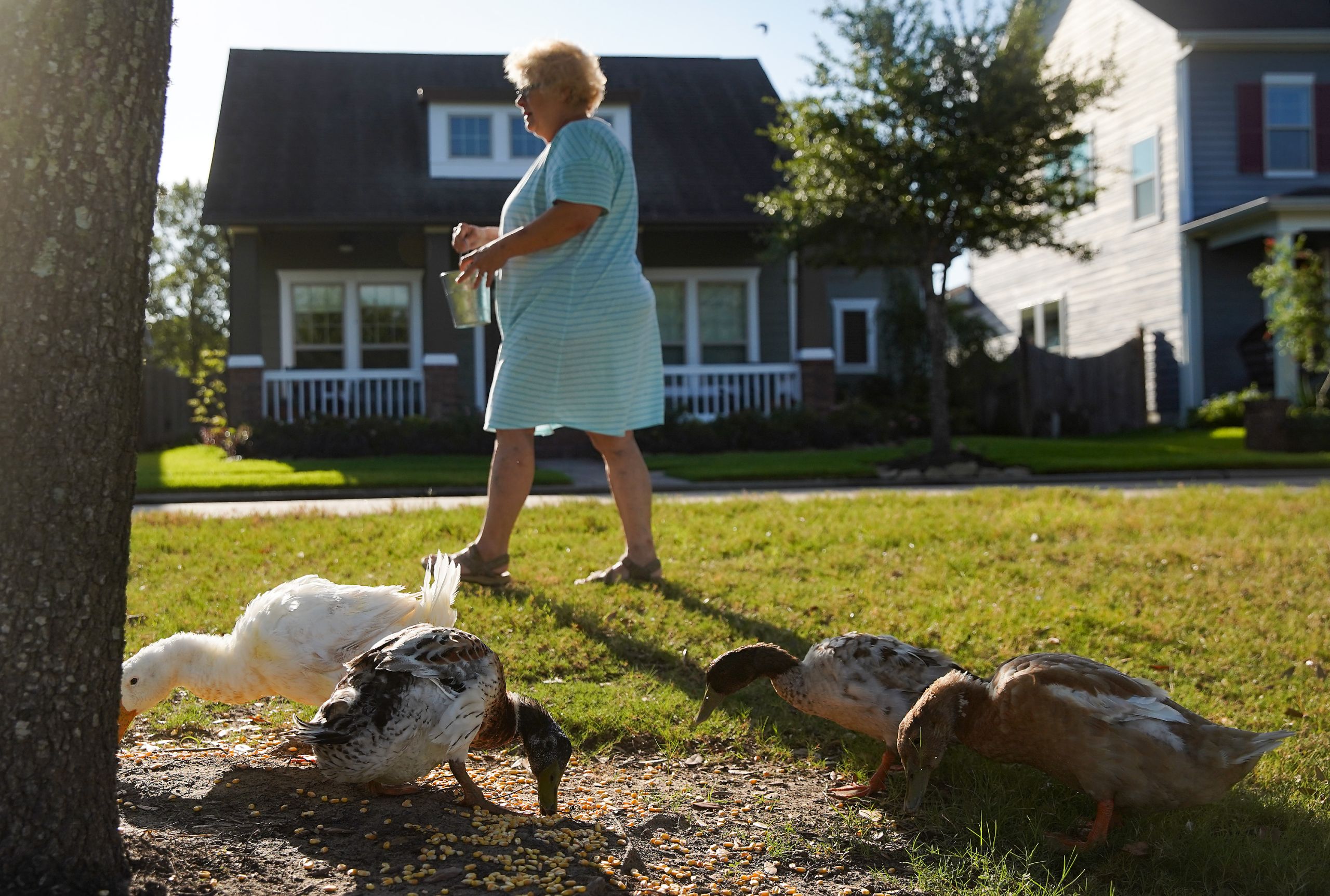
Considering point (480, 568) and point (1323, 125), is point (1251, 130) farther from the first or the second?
point (480, 568)

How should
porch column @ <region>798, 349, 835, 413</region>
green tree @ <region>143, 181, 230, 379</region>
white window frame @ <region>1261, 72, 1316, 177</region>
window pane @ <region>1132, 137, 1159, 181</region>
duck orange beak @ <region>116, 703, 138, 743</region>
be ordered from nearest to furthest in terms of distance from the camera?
1. duck orange beak @ <region>116, 703, 138, 743</region>
2. porch column @ <region>798, 349, 835, 413</region>
3. white window frame @ <region>1261, 72, 1316, 177</region>
4. window pane @ <region>1132, 137, 1159, 181</region>
5. green tree @ <region>143, 181, 230, 379</region>

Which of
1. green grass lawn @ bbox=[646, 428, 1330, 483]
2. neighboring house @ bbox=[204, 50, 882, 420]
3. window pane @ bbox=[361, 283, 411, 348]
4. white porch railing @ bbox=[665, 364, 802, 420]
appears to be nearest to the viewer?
green grass lawn @ bbox=[646, 428, 1330, 483]

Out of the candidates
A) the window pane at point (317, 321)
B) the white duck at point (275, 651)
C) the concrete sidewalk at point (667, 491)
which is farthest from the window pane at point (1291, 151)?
the white duck at point (275, 651)

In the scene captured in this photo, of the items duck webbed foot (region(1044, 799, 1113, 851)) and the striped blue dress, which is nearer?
duck webbed foot (region(1044, 799, 1113, 851))

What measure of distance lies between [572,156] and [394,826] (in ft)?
9.65

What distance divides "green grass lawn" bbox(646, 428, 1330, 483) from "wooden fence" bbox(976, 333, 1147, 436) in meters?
3.34

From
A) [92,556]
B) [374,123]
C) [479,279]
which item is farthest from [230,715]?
[374,123]

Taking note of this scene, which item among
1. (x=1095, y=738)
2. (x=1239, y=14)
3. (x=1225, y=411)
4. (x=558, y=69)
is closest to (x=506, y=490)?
(x=558, y=69)

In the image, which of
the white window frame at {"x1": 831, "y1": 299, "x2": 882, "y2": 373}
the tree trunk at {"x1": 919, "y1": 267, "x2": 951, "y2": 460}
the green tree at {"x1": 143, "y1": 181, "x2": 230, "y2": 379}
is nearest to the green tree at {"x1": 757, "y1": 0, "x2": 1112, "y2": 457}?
the tree trunk at {"x1": 919, "y1": 267, "x2": 951, "y2": 460}

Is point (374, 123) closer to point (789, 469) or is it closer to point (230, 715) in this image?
point (789, 469)

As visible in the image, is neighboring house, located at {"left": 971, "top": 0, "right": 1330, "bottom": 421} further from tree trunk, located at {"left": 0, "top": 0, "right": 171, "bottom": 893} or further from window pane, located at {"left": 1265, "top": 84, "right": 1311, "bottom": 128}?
tree trunk, located at {"left": 0, "top": 0, "right": 171, "bottom": 893}

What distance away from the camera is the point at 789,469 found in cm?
1169

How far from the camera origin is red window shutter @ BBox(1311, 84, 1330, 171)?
19875 millimetres

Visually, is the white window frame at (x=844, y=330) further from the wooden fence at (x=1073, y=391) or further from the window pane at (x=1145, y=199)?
the window pane at (x=1145, y=199)
